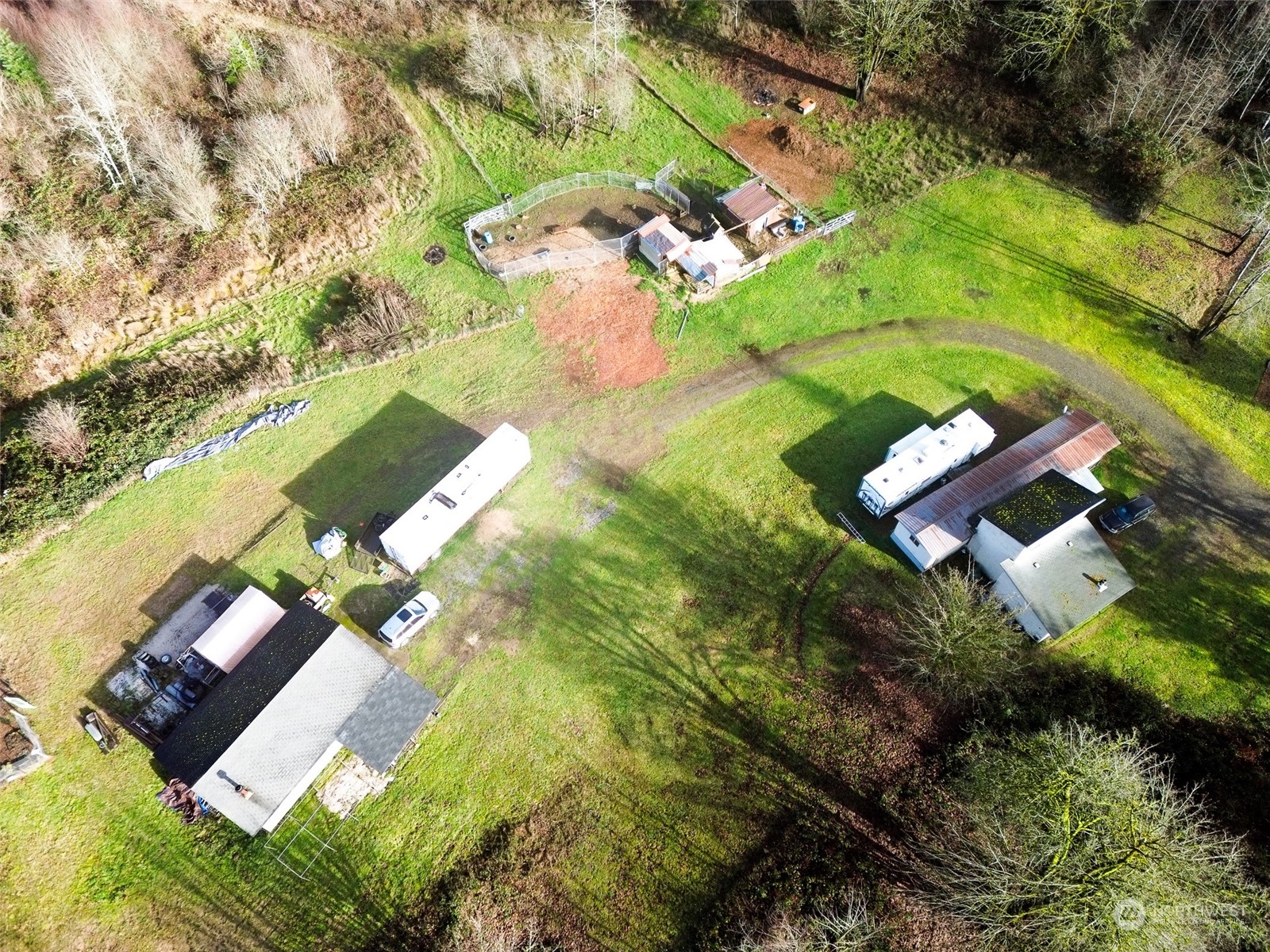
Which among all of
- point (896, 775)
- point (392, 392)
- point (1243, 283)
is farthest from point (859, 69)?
point (896, 775)

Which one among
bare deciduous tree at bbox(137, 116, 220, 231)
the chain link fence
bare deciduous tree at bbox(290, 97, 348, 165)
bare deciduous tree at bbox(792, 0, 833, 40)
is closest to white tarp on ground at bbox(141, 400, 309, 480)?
bare deciduous tree at bbox(137, 116, 220, 231)

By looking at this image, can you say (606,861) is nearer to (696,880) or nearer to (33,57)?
(696,880)

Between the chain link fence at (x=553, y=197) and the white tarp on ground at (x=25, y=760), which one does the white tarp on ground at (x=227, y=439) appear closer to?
the white tarp on ground at (x=25, y=760)

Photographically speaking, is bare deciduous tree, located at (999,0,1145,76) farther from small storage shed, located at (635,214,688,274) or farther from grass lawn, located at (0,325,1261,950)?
small storage shed, located at (635,214,688,274)

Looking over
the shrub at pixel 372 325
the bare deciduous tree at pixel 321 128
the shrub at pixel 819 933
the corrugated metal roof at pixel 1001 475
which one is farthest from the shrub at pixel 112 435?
the corrugated metal roof at pixel 1001 475

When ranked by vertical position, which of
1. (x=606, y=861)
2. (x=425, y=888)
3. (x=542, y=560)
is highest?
(x=542, y=560)

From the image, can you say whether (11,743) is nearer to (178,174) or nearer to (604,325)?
(178,174)

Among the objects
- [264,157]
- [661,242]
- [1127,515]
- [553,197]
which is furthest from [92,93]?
[1127,515]
